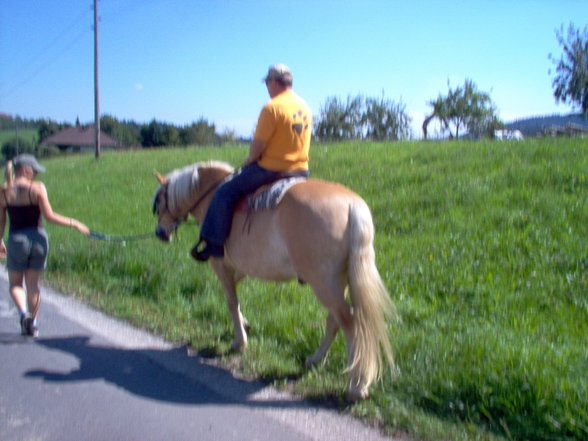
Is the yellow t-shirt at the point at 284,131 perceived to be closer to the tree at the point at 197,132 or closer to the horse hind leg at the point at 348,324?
the horse hind leg at the point at 348,324

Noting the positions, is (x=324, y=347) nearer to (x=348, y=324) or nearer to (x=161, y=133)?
(x=348, y=324)

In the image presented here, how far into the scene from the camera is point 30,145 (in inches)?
1626

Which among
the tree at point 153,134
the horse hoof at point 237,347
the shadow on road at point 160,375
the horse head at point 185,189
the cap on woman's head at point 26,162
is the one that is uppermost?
the tree at point 153,134

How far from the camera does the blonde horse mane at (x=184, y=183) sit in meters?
5.11

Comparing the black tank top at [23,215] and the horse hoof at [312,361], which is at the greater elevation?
the black tank top at [23,215]

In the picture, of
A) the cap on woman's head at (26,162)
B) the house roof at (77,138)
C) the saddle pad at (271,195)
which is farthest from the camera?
the house roof at (77,138)

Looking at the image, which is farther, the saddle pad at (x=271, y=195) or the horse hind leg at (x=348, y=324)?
the saddle pad at (x=271, y=195)

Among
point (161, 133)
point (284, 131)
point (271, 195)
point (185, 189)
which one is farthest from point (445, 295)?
point (161, 133)

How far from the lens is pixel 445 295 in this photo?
213 inches

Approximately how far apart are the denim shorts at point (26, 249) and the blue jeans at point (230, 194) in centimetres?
189

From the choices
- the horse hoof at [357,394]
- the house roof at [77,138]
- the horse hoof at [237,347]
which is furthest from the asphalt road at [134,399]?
the house roof at [77,138]

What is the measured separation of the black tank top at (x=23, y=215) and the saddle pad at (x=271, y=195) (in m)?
2.32

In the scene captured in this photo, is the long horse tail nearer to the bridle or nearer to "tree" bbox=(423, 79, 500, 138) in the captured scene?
the bridle

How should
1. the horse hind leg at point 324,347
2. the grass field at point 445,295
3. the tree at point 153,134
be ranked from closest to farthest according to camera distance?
the grass field at point 445,295, the horse hind leg at point 324,347, the tree at point 153,134
